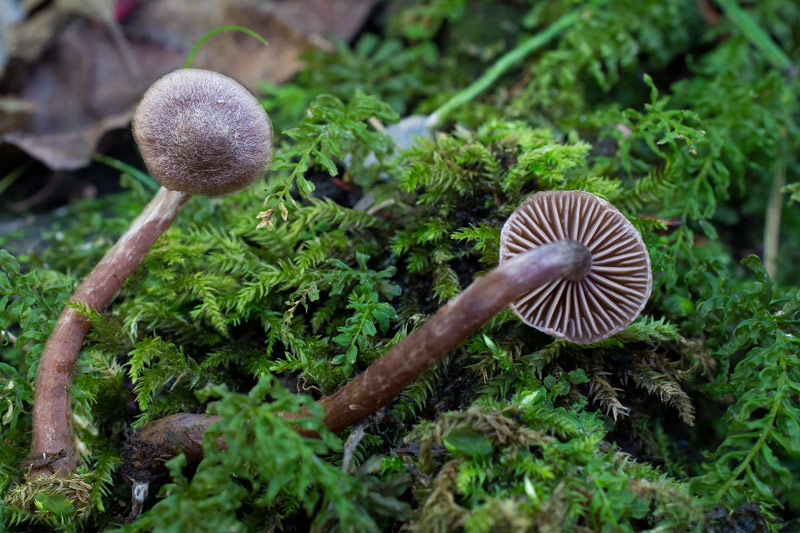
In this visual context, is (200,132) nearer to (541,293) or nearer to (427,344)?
(427,344)

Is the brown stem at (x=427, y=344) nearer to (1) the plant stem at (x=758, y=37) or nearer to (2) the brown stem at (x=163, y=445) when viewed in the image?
(2) the brown stem at (x=163, y=445)

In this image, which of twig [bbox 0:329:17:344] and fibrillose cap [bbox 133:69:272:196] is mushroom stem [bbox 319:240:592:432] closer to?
fibrillose cap [bbox 133:69:272:196]

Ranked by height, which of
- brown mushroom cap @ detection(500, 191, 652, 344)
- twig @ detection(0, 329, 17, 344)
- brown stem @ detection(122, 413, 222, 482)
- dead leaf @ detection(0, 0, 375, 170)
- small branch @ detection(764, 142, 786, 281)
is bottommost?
twig @ detection(0, 329, 17, 344)

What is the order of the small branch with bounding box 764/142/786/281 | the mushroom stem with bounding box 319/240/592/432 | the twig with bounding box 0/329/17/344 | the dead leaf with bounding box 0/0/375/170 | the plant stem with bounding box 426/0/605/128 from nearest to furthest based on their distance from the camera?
the mushroom stem with bounding box 319/240/592/432, the twig with bounding box 0/329/17/344, the small branch with bounding box 764/142/786/281, the plant stem with bounding box 426/0/605/128, the dead leaf with bounding box 0/0/375/170

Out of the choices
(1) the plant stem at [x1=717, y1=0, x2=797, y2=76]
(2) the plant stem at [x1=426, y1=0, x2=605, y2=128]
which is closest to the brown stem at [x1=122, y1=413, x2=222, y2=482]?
(2) the plant stem at [x1=426, y1=0, x2=605, y2=128]

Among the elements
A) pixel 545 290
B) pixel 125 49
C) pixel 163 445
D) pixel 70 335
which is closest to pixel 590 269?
pixel 545 290

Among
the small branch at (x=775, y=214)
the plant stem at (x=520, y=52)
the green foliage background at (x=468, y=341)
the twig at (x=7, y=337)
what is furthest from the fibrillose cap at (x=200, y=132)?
→ the small branch at (x=775, y=214)
